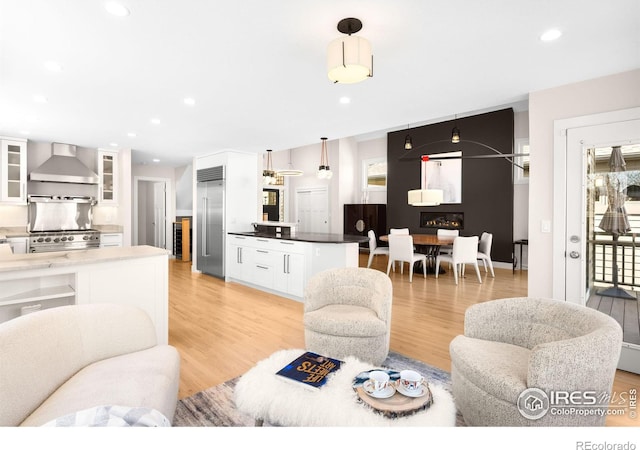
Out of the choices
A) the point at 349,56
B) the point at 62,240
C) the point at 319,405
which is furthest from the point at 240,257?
the point at 319,405

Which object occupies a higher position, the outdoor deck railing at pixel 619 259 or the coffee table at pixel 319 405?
the outdoor deck railing at pixel 619 259

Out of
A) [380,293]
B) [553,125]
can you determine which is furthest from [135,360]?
[553,125]

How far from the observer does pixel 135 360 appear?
1.75m

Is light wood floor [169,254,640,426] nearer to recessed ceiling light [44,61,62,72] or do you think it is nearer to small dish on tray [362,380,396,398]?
small dish on tray [362,380,396,398]

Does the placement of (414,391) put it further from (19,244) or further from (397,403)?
(19,244)

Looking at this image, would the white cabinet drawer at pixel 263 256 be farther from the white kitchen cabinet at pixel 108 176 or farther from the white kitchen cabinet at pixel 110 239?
the white kitchen cabinet at pixel 108 176

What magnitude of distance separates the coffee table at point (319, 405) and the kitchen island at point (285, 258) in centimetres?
266

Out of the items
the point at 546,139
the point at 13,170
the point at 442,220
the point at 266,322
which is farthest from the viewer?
the point at 442,220

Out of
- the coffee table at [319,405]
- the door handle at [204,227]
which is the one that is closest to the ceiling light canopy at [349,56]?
the coffee table at [319,405]

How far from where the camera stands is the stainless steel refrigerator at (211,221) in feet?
20.0

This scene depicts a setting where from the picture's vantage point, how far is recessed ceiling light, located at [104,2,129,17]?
189cm

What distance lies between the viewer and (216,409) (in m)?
2.00

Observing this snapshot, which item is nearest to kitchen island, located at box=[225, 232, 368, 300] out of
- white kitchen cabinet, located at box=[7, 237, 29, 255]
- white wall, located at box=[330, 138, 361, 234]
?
white kitchen cabinet, located at box=[7, 237, 29, 255]

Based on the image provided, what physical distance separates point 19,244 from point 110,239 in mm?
1262
